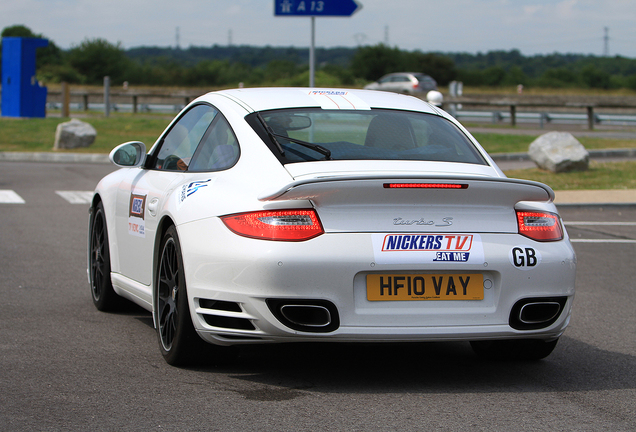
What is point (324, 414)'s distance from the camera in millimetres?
3725

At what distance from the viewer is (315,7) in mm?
14766

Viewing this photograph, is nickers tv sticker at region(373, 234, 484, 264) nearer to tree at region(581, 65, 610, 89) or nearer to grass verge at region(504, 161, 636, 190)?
grass verge at region(504, 161, 636, 190)

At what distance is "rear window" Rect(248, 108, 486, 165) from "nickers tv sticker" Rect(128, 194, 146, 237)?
37.3 inches

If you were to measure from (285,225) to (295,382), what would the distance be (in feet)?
2.74

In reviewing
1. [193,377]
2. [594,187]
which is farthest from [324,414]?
[594,187]

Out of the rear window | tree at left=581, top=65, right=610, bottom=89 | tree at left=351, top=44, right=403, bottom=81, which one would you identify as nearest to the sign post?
the rear window

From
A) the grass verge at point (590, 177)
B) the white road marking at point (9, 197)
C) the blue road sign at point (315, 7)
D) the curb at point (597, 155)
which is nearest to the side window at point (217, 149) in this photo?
the white road marking at point (9, 197)

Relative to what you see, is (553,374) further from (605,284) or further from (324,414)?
(605,284)

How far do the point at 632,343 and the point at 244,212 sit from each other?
2.75 m

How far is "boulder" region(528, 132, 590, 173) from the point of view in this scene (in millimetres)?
16422

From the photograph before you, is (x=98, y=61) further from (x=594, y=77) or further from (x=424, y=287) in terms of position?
(x=424, y=287)

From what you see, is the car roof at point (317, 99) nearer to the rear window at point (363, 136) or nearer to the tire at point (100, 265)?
the rear window at point (363, 136)

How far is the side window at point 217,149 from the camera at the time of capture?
14.8 ft

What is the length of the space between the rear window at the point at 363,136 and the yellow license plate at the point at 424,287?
0.74 m
